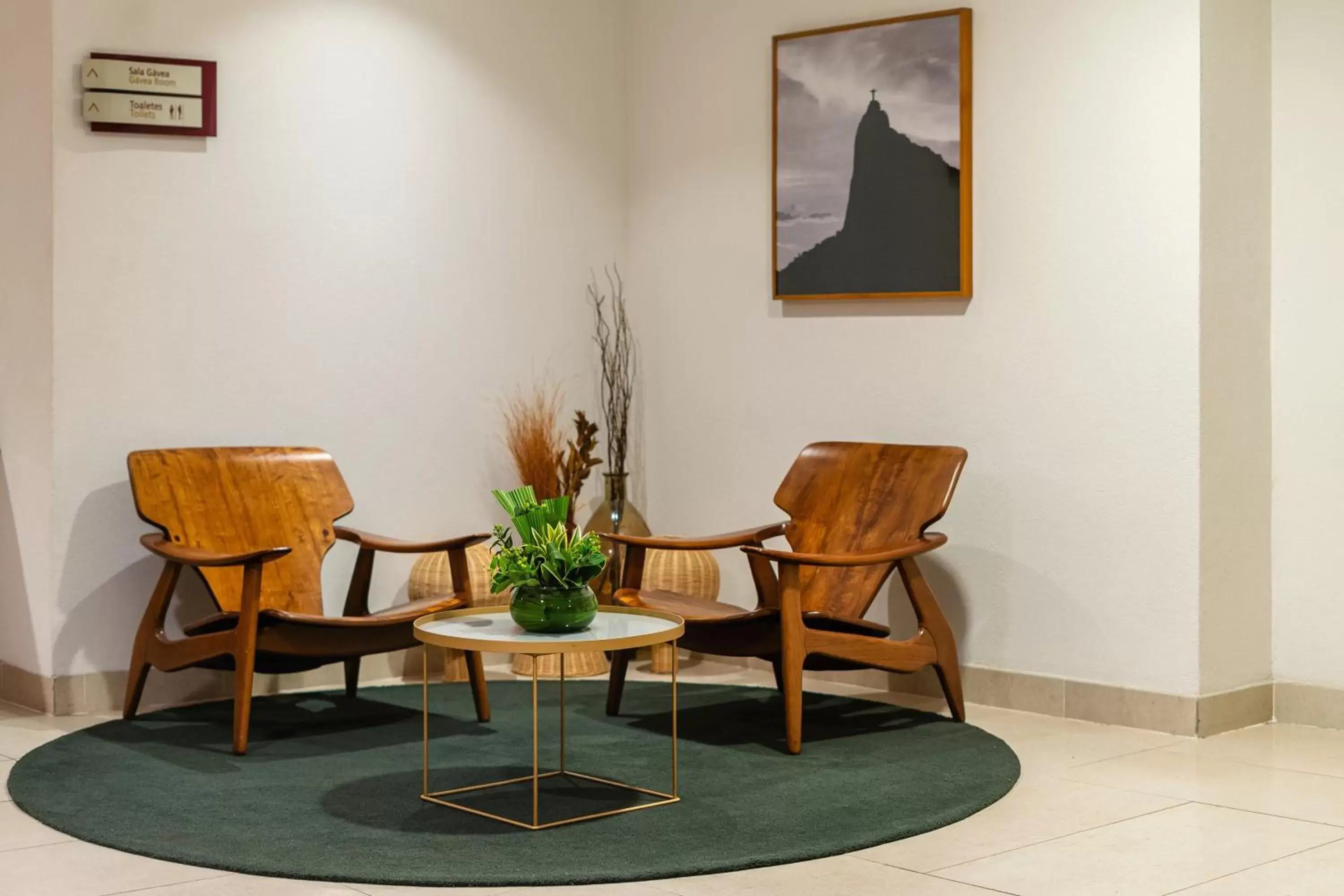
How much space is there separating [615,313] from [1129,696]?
2.68 meters

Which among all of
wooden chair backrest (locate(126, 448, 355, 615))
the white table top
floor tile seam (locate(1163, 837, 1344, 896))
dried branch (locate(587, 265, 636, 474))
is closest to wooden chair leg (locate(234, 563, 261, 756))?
wooden chair backrest (locate(126, 448, 355, 615))

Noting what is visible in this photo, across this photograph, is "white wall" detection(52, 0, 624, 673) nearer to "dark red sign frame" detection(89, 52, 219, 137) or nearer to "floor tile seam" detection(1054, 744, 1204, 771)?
"dark red sign frame" detection(89, 52, 219, 137)

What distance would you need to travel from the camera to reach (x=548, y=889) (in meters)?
3.29

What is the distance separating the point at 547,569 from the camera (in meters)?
3.90

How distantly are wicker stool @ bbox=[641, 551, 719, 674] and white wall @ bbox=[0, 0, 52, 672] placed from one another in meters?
2.11

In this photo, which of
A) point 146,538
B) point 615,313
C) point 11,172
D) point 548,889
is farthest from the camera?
point 615,313

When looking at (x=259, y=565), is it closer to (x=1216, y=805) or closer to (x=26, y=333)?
(x=26, y=333)

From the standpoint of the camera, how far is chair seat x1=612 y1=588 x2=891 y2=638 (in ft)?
15.2

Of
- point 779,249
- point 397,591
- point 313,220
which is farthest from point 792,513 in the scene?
point 313,220

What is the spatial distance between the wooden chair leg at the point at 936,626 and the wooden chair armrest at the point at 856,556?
9 centimetres

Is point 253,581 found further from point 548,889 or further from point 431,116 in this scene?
point 431,116

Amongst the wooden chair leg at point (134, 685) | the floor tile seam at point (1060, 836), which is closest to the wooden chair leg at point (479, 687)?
the wooden chair leg at point (134, 685)

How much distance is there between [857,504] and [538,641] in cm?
177

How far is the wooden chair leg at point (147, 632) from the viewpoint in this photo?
493 centimetres
